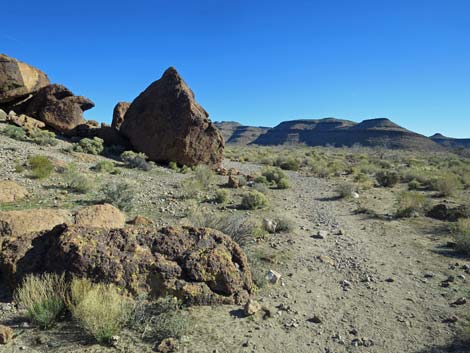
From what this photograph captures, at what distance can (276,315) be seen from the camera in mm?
4348

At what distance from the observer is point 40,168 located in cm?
1016

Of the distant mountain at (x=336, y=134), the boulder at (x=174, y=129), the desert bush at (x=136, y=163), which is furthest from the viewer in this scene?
the distant mountain at (x=336, y=134)

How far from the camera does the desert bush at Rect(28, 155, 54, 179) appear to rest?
998cm

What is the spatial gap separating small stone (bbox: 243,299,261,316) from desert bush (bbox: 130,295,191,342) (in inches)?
30.8

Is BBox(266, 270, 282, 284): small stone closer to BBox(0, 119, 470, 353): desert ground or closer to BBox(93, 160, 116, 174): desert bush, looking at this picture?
BBox(0, 119, 470, 353): desert ground

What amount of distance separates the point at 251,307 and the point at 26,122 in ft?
61.1

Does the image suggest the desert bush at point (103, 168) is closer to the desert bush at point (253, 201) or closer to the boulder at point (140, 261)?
the desert bush at point (253, 201)

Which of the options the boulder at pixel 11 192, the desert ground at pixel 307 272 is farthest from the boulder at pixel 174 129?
the boulder at pixel 11 192

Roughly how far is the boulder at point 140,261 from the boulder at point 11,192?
161 inches

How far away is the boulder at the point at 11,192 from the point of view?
7820 millimetres

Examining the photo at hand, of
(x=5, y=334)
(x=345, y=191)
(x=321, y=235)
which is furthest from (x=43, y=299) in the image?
(x=345, y=191)

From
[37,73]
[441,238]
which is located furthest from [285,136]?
[441,238]

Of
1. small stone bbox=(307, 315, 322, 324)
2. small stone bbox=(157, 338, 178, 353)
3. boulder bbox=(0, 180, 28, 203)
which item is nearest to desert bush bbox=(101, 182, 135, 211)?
boulder bbox=(0, 180, 28, 203)

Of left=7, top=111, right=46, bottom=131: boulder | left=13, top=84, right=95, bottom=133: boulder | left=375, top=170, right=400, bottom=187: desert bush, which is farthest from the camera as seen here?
left=13, top=84, right=95, bottom=133: boulder
